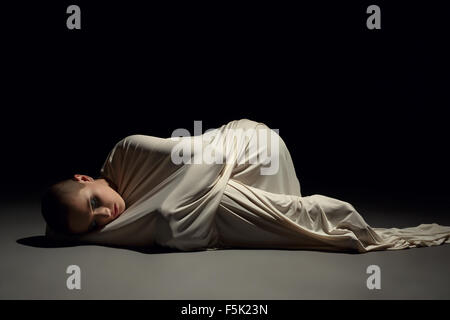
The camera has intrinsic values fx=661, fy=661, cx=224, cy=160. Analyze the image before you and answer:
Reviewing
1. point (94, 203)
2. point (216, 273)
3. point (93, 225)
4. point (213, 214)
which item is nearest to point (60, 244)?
point (93, 225)

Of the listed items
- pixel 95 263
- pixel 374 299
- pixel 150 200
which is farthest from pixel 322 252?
pixel 95 263

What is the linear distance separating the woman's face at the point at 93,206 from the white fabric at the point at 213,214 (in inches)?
2.5

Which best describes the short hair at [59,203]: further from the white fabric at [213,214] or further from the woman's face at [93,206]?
the white fabric at [213,214]

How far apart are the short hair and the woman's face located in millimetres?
25

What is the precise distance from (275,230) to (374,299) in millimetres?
881

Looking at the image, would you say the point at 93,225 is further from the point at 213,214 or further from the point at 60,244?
the point at 213,214

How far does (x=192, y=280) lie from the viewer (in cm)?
321

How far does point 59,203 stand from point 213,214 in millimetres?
842

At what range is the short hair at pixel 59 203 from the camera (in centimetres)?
356

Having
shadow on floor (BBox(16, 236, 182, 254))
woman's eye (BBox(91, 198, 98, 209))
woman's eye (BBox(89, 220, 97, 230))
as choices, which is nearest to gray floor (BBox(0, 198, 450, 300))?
shadow on floor (BBox(16, 236, 182, 254))

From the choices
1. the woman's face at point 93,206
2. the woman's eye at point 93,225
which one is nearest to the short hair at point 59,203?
the woman's face at point 93,206

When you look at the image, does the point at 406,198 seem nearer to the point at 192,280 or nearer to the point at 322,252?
the point at 322,252

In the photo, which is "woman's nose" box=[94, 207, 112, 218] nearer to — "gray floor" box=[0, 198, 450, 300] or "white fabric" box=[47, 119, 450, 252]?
"white fabric" box=[47, 119, 450, 252]

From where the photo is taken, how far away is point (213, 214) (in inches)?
146
